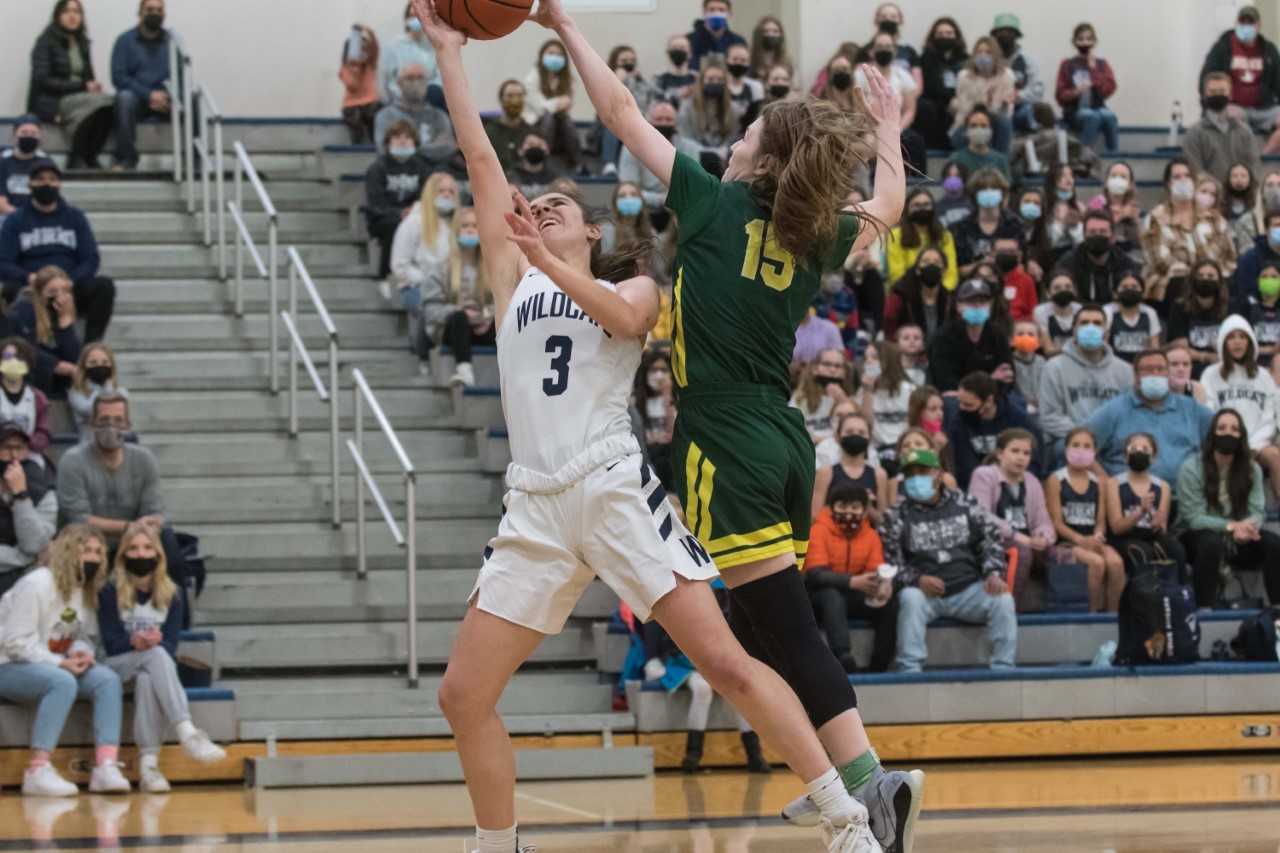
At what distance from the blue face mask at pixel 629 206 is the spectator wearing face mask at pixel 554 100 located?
1671 mm

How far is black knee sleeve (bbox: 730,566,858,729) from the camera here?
211 inches

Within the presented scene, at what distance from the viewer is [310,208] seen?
15.0 m

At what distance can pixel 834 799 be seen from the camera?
205 inches

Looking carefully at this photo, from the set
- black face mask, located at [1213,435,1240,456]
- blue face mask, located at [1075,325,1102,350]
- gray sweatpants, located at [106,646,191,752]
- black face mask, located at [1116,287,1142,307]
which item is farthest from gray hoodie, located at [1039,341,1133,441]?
gray sweatpants, located at [106,646,191,752]

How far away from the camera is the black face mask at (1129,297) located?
44.7ft

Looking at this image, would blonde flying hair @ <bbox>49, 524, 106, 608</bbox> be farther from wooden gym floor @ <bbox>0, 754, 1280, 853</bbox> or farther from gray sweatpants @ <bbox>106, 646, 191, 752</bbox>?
wooden gym floor @ <bbox>0, 754, 1280, 853</bbox>

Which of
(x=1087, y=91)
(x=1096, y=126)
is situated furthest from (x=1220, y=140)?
(x=1087, y=91)

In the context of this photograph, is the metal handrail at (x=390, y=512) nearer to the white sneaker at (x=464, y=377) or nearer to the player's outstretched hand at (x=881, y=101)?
the white sneaker at (x=464, y=377)

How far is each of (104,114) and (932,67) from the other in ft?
21.3

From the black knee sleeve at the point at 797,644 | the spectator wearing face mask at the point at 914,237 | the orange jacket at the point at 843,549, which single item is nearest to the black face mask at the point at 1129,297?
the spectator wearing face mask at the point at 914,237

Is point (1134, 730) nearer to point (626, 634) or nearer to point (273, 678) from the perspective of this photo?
point (626, 634)

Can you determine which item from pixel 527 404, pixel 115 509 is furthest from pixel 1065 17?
pixel 527 404

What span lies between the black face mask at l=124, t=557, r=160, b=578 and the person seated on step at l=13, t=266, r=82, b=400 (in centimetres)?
218

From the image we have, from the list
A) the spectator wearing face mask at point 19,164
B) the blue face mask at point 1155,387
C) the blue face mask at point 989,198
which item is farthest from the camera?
the blue face mask at point 989,198
